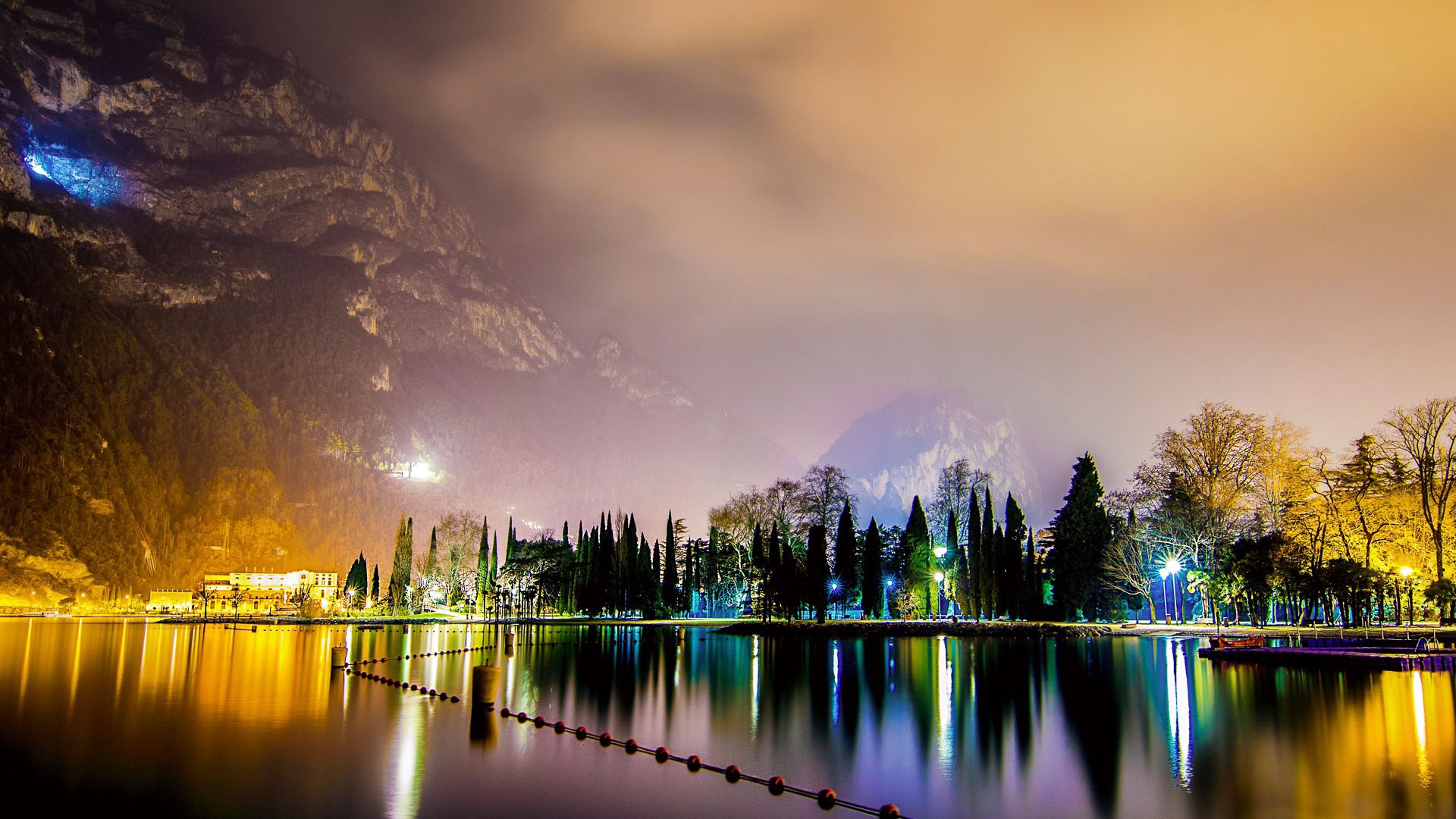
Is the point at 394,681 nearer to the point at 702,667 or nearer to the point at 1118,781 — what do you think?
the point at 702,667

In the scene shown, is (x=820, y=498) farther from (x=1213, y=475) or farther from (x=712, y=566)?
(x=1213, y=475)

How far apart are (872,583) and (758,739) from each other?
61.2m

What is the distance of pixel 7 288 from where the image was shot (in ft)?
557

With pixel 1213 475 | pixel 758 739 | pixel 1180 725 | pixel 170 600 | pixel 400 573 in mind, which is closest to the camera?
pixel 758 739

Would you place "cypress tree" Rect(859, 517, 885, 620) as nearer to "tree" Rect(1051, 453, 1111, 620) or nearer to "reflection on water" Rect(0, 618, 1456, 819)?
"tree" Rect(1051, 453, 1111, 620)

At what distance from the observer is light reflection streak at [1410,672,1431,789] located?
16.1 meters

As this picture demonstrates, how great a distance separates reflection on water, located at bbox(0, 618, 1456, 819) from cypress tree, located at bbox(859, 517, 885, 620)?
3928 centimetres

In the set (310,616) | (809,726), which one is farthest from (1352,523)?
(310,616)

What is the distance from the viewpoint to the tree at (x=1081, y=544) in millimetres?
69625

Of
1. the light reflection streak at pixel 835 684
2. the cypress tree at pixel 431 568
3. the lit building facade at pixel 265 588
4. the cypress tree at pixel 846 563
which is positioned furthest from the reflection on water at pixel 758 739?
the lit building facade at pixel 265 588

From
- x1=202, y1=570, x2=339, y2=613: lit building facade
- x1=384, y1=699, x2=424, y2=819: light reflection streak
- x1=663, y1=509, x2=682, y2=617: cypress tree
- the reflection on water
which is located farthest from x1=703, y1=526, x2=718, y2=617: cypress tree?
x1=202, y1=570, x2=339, y2=613: lit building facade

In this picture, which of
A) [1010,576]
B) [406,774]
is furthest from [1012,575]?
[406,774]

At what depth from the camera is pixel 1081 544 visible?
232 ft

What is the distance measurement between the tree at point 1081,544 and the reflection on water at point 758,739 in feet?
97.8
